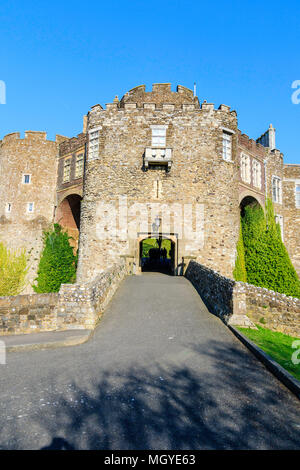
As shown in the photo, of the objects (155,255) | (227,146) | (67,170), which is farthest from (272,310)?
(155,255)

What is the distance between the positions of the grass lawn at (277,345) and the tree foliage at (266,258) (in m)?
9.19

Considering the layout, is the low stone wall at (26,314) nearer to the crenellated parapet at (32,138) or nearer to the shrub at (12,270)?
the shrub at (12,270)

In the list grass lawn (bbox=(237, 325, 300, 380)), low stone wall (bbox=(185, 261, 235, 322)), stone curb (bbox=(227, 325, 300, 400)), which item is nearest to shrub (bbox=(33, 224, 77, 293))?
low stone wall (bbox=(185, 261, 235, 322))

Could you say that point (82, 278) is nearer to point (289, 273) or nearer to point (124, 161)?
point (124, 161)

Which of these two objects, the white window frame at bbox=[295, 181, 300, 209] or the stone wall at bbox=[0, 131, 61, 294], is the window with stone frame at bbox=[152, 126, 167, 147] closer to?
the stone wall at bbox=[0, 131, 61, 294]

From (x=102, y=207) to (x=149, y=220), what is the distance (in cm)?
310

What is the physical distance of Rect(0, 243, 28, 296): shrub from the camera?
1966 cm

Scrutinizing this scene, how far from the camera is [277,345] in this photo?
6.78 metres

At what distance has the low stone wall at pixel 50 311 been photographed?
8070mm

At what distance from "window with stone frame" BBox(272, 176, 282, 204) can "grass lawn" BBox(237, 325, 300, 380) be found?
17163mm

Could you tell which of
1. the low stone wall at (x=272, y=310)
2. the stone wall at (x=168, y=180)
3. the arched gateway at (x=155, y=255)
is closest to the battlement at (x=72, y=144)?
the stone wall at (x=168, y=180)

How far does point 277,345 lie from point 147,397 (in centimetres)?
409

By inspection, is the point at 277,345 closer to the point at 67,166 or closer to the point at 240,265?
the point at 240,265
